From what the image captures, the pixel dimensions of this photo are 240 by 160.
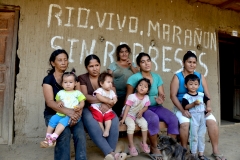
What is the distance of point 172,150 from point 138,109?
0.67 meters

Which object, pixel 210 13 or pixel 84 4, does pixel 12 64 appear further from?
pixel 210 13

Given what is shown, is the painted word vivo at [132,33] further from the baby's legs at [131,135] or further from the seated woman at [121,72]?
the baby's legs at [131,135]

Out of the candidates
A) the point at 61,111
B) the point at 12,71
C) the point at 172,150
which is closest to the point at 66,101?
the point at 61,111

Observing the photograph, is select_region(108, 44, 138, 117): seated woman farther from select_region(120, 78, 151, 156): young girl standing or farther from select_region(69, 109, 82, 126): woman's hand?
select_region(69, 109, 82, 126): woman's hand

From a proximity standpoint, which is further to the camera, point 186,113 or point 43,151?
point 43,151

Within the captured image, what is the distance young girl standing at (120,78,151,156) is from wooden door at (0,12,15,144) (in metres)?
1.90

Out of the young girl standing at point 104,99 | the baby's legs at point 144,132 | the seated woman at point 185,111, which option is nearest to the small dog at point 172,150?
the baby's legs at point 144,132

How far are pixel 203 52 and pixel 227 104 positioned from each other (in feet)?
9.49

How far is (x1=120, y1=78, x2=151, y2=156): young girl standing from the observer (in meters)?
2.97

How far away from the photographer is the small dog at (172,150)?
108 inches

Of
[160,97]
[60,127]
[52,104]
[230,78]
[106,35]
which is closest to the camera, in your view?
[60,127]

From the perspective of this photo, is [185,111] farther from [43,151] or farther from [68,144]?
[43,151]

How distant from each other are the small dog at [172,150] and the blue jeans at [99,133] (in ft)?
1.94

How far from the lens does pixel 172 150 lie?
2746 millimetres
